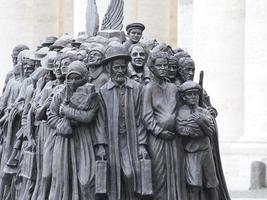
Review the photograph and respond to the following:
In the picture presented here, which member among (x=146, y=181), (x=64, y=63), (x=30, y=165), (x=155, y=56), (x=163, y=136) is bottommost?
(x=146, y=181)

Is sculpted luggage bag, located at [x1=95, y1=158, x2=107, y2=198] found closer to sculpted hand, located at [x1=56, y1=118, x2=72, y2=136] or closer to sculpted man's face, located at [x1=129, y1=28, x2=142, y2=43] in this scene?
sculpted hand, located at [x1=56, y1=118, x2=72, y2=136]

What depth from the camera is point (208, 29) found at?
36.2 meters

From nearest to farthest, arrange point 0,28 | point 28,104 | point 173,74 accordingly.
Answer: point 173,74 < point 28,104 < point 0,28

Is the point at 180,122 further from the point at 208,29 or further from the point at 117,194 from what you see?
the point at 208,29

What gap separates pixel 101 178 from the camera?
56.9ft

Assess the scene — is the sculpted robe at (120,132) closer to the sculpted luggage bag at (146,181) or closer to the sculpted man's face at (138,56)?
the sculpted luggage bag at (146,181)

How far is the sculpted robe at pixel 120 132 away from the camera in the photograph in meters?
17.5

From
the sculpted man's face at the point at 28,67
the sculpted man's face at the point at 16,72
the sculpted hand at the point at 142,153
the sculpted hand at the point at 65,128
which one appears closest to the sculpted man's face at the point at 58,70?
the sculpted hand at the point at 65,128

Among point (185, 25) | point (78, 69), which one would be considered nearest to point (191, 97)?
point (78, 69)

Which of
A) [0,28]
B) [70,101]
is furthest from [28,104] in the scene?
[0,28]

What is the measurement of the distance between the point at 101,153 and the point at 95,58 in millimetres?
1766

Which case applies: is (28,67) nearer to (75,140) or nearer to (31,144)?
(31,144)

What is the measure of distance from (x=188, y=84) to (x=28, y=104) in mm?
3496

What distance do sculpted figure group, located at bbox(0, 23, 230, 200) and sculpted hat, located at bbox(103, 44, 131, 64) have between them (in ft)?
0.05
